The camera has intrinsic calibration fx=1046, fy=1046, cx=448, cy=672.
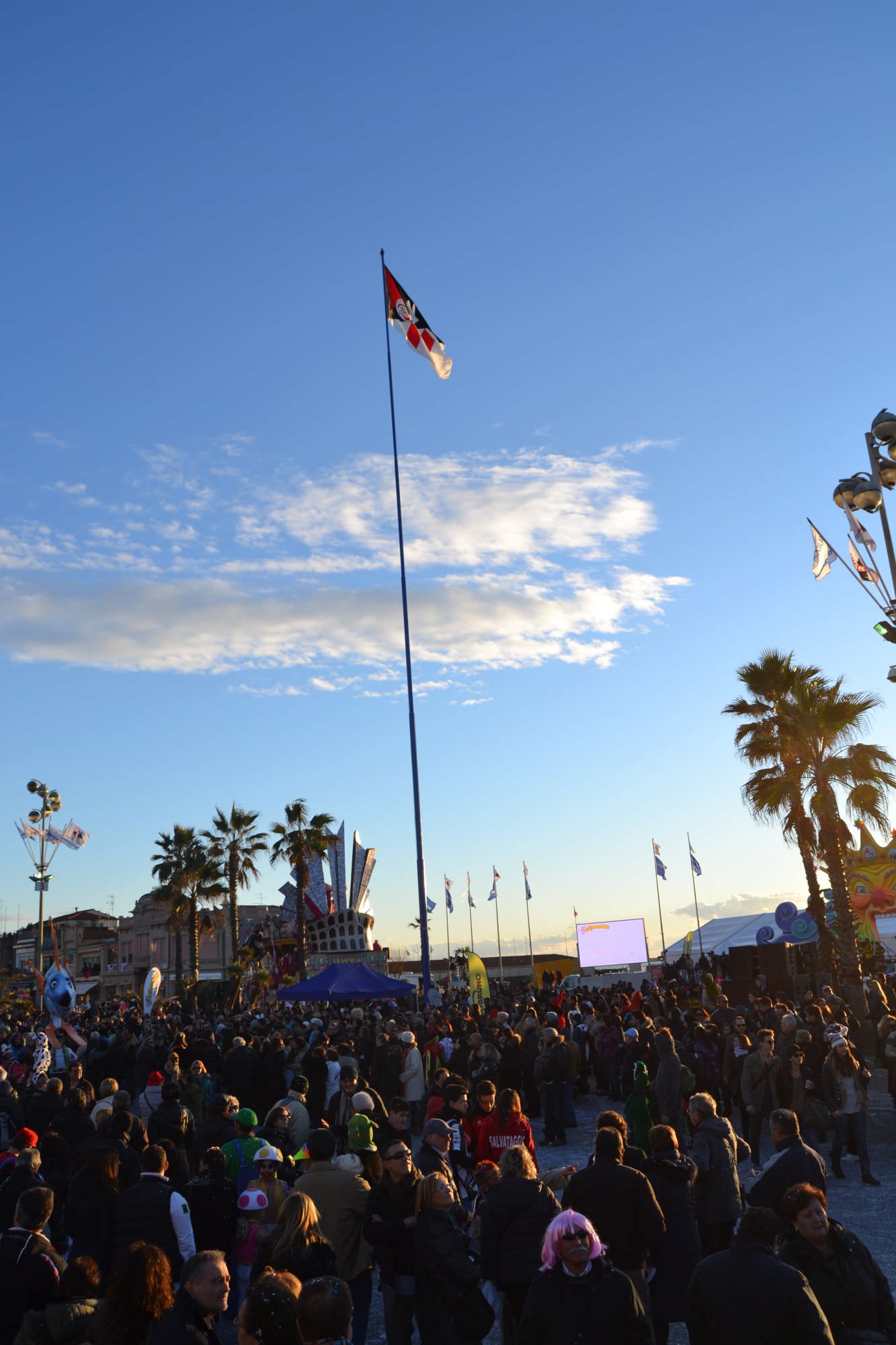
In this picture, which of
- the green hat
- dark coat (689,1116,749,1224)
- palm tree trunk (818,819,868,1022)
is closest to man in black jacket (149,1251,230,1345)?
dark coat (689,1116,749,1224)

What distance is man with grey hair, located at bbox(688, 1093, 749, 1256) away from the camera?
25.8ft

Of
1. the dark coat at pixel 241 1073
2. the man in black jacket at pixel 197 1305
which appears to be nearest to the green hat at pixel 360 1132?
the man in black jacket at pixel 197 1305

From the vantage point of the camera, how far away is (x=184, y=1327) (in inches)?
170

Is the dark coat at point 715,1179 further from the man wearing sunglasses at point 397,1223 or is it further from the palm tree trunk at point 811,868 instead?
the palm tree trunk at point 811,868

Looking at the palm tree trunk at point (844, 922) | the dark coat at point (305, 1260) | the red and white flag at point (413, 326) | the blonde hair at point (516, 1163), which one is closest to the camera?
the dark coat at point (305, 1260)

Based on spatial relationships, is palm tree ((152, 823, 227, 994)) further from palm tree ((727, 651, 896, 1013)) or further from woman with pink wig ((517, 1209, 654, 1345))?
woman with pink wig ((517, 1209, 654, 1345))

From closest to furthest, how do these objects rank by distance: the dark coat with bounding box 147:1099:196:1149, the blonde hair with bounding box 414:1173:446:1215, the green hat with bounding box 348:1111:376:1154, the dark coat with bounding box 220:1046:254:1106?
the blonde hair with bounding box 414:1173:446:1215
the green hat with bounding box 348:1111:376:1154
the dark coat with bounding box 147:1099:196:1149
the dark coat with bounding box 220:1046:254:1106

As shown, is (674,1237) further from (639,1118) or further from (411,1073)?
(411,1073)

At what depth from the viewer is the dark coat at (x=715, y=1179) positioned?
7855 mm

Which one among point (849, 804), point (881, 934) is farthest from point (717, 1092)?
point (881, 934)

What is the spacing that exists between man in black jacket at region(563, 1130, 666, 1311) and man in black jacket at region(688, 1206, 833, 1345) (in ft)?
4.55

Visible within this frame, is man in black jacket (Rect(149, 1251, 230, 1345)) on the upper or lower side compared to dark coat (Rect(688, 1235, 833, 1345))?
upper

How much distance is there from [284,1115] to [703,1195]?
12.7ft

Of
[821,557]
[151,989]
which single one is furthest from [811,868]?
[151,989]
